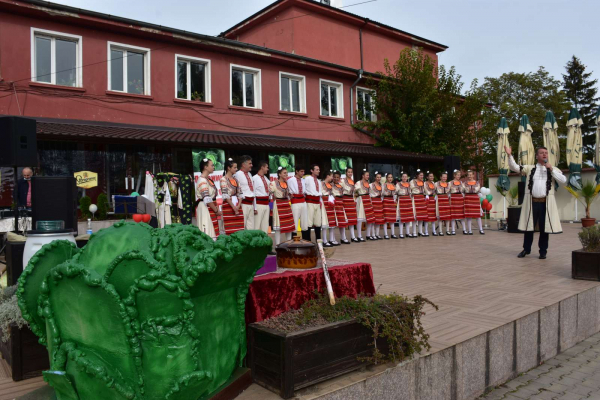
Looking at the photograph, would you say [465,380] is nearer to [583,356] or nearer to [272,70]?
[583,356]

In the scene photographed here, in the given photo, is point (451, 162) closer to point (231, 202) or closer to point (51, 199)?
point (231, 202)

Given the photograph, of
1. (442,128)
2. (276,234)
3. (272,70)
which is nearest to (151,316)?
(276,234)

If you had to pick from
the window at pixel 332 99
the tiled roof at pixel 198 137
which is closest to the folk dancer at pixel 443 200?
the tiled roof at pixel 198 137

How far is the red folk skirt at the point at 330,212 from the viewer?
39.5 feet

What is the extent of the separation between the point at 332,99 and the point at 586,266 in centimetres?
1433

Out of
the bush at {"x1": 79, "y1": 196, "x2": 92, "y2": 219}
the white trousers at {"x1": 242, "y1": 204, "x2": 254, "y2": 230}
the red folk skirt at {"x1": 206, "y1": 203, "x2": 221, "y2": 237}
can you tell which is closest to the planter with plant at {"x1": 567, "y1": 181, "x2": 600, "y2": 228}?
the white trousers at {"x1": 242, "y1": 204, "x2": 254, "y2": 230}

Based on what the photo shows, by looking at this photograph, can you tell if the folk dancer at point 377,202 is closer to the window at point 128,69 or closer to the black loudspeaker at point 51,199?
the window at point 128,69

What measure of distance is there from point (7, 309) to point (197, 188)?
532 centimetres

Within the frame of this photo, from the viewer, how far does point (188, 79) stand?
14.8 meters

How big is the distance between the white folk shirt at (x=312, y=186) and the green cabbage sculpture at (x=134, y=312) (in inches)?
366

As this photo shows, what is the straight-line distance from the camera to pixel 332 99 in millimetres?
19078

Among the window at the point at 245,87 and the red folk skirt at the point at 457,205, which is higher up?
Answer: the window at the point at 245,87

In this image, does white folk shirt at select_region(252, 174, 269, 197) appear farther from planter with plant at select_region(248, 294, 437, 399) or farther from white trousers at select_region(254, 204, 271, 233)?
planter with plant at select_region(248, 294, 437, 399)

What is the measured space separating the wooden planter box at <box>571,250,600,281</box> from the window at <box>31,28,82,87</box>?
12.4 meters
